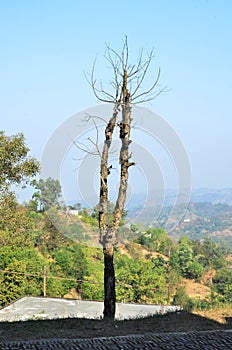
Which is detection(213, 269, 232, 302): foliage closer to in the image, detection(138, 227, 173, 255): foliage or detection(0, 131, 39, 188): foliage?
detection(138, 227, 173, 255): foliage

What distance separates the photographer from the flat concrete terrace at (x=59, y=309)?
10.6 metres

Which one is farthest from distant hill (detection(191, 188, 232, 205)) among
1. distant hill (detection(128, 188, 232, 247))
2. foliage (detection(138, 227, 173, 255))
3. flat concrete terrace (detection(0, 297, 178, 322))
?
flat concrete terrace (detection(0, 297, 178, 322))

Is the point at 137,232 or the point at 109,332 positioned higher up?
the point at 137,232

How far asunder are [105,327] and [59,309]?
5.66 m

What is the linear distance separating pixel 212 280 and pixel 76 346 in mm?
30606

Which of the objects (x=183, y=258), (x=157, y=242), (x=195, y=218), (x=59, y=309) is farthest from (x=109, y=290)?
(x=195, y=218)

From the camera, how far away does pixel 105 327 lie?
20.1ft

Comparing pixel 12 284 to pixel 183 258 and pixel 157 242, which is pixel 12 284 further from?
pixel 157 242

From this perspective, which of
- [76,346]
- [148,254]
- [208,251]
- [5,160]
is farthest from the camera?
[208,251]

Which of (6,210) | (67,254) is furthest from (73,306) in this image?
(67,254)

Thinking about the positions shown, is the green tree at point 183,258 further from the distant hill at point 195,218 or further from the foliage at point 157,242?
the foliage at point 157,242

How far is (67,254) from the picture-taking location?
25.3m

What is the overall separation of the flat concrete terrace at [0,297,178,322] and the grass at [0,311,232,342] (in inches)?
138

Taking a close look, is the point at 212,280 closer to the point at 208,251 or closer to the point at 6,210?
the point at 208,251
